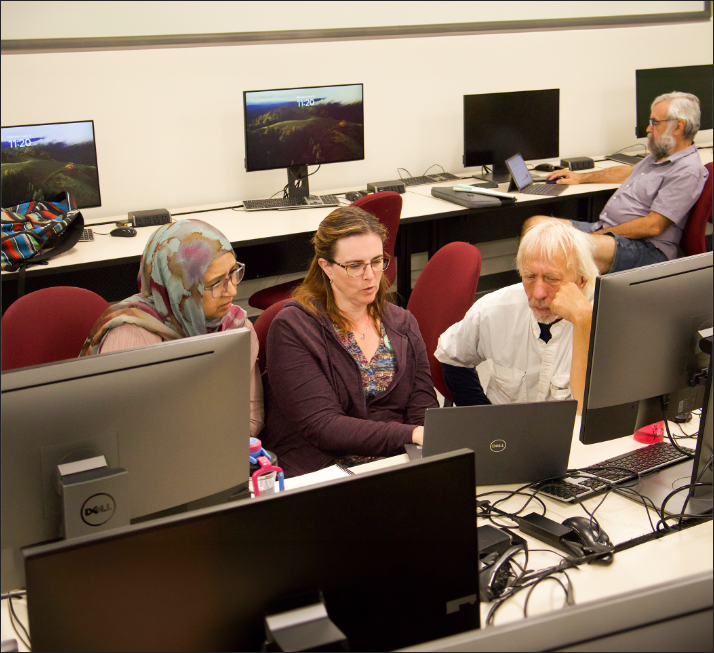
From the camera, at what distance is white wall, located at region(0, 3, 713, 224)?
3.79 m

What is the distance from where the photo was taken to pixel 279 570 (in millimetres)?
869

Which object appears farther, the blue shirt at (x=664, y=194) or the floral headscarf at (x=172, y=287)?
the blue shirt at (x=664, y=194)

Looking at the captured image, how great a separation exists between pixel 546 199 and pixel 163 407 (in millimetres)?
3330

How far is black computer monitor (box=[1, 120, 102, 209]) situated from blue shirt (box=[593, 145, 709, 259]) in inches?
106

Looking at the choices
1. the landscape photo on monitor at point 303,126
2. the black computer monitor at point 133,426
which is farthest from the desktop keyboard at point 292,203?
the black computer monitor at point 133,426

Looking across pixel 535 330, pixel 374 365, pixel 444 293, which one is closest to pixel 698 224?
pixel 444 293

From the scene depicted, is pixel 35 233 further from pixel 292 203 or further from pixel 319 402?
pixel 319 402

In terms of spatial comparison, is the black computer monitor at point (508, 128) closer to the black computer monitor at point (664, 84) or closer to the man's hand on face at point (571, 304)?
the black computer monitor at point (664, 84)

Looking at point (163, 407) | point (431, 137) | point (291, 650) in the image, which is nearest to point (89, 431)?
point (163, 407)

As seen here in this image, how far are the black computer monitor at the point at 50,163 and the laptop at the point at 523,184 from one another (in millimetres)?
2258

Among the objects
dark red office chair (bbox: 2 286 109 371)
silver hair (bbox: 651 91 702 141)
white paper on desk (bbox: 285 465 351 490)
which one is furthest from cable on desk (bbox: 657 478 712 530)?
silver hair (bbox: 651 91 702 141)

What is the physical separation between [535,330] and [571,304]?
17 cm

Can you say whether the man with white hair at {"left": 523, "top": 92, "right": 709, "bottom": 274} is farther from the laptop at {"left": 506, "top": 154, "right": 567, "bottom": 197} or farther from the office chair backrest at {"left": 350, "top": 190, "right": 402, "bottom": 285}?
the office chair backrest at {"left": 350, "top": 190, "right": 402, "bottom": 285}

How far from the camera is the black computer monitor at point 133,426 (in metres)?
1.12
